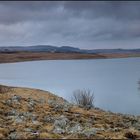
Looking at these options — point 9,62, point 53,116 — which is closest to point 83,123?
point 53,116

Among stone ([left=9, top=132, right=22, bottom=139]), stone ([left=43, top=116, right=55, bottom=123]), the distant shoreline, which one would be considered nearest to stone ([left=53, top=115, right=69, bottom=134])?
stone ([left=43, top=116, right=55, bottom=123])

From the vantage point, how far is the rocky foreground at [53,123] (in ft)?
29.5

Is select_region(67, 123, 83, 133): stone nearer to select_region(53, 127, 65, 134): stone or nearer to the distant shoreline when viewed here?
select_region(53, 127, 65, 134): stone

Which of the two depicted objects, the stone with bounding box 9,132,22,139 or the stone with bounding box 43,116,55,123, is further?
the stone with bounding box 43,116,55,123

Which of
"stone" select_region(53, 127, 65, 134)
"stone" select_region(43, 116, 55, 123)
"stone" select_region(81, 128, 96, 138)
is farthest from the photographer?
"stone" select_region(43, 116, 55, 123)

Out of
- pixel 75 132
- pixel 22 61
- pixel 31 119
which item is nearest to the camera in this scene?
pixel 75 132

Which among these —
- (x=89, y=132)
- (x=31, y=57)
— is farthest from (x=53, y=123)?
(x=31, y=57)

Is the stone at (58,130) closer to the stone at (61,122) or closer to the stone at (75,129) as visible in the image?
the stone at (75,129)

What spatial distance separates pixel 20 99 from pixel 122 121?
3.67 metres

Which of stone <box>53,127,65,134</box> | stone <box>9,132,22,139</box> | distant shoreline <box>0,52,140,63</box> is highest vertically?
distant shoreline <box>0,52,140,63</box>

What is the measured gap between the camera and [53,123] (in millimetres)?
10133

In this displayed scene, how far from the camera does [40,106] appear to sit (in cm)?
1229

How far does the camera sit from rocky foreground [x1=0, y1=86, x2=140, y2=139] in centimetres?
899

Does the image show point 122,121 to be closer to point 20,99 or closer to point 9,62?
point 20,99
